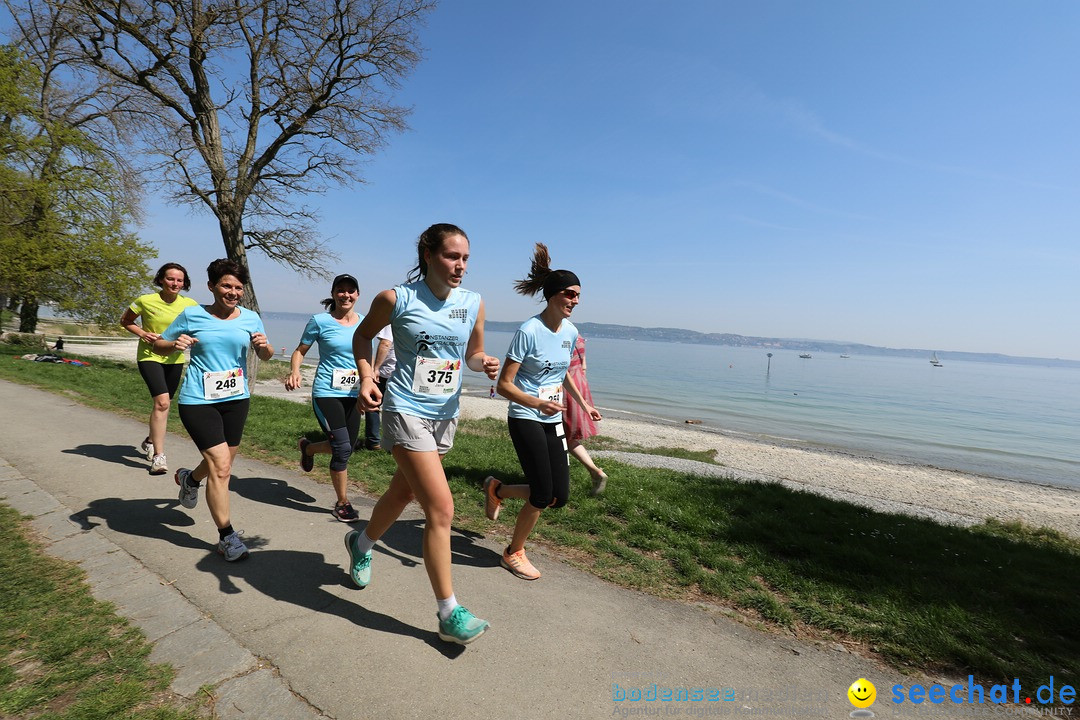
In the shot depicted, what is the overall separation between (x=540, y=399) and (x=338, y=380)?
2296mm

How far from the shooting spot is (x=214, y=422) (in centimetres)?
374

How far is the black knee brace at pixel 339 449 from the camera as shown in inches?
185

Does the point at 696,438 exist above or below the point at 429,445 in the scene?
below

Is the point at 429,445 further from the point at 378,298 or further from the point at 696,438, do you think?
the point at 696,438

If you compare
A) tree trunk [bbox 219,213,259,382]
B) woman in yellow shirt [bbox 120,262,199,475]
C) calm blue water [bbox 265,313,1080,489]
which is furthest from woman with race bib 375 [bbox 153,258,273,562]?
calm blue water [bbox 265,313,1080,489]

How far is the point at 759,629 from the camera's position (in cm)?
320

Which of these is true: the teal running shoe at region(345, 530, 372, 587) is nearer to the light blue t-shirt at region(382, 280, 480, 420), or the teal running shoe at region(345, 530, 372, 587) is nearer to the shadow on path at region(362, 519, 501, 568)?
the shadow on path at region(362, 519, 501, 568)

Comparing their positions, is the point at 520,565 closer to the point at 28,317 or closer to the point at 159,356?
the point at 159,356

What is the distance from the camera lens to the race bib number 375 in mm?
2877

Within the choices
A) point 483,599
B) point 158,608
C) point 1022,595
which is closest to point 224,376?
point 158,608

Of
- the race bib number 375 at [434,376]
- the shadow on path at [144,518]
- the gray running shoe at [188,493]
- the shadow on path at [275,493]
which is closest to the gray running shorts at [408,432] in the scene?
the race bib number 375 at [434,376]

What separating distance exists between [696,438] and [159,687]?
1726cm

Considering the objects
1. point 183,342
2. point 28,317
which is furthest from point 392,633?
point 28,317

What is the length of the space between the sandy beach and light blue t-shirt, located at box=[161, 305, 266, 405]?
4.36m
